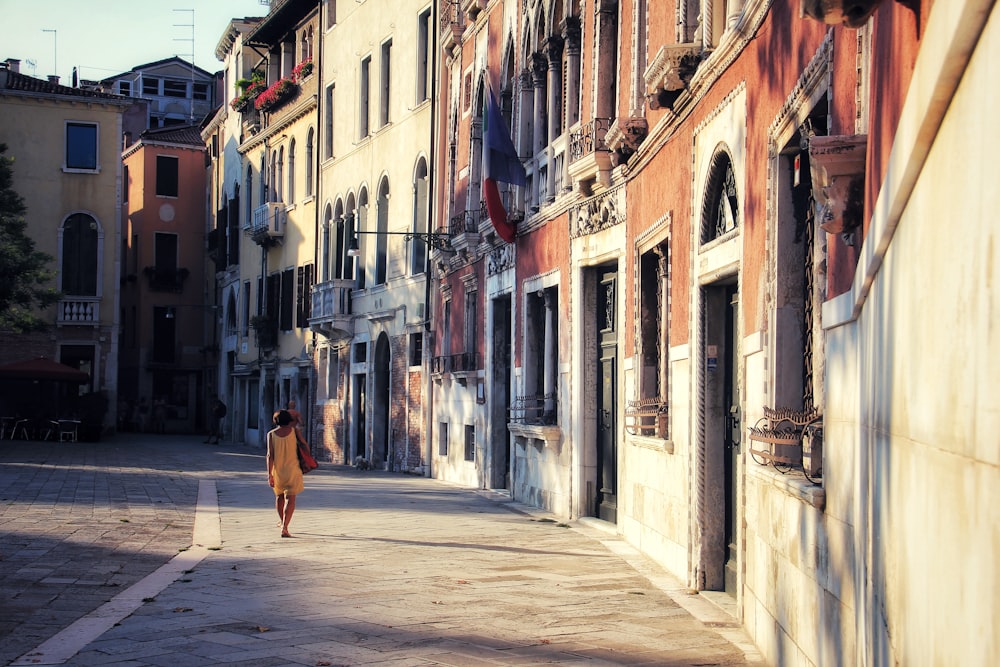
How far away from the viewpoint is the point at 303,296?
3369 centimetres

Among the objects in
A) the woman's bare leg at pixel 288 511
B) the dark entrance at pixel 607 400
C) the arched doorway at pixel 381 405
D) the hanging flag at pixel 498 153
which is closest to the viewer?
the woman's bare leg at pixel 288 511

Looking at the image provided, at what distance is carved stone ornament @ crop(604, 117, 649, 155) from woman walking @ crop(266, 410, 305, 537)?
14.2ft

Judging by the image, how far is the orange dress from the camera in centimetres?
1338

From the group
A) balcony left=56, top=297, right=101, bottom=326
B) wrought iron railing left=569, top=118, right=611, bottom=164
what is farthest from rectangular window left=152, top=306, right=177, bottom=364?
wrought iron railing left=569, top=118, right=611, bottom=164

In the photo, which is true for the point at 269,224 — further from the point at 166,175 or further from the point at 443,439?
the point at 166,175

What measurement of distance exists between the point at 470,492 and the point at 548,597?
424 inches

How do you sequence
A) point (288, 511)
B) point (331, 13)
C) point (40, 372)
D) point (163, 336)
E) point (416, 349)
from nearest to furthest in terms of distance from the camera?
1. point (288, 511)
2. point (416, 349)
3. point (331, 13)
4. point (40, 372)
5. point (163, 336)

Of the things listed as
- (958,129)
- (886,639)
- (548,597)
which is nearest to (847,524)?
(886,639)

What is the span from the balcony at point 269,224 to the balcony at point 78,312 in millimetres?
6343

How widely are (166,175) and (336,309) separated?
21.7 metres

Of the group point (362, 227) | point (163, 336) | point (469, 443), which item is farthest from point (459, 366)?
point (163, 336)

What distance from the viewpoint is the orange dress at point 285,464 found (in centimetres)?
1338

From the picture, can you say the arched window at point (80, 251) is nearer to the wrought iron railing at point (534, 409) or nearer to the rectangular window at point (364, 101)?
the rectangular window at point (364, 101)

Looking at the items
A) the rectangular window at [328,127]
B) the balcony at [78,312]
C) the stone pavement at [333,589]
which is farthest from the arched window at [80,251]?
the stone pavement at [333,589]
